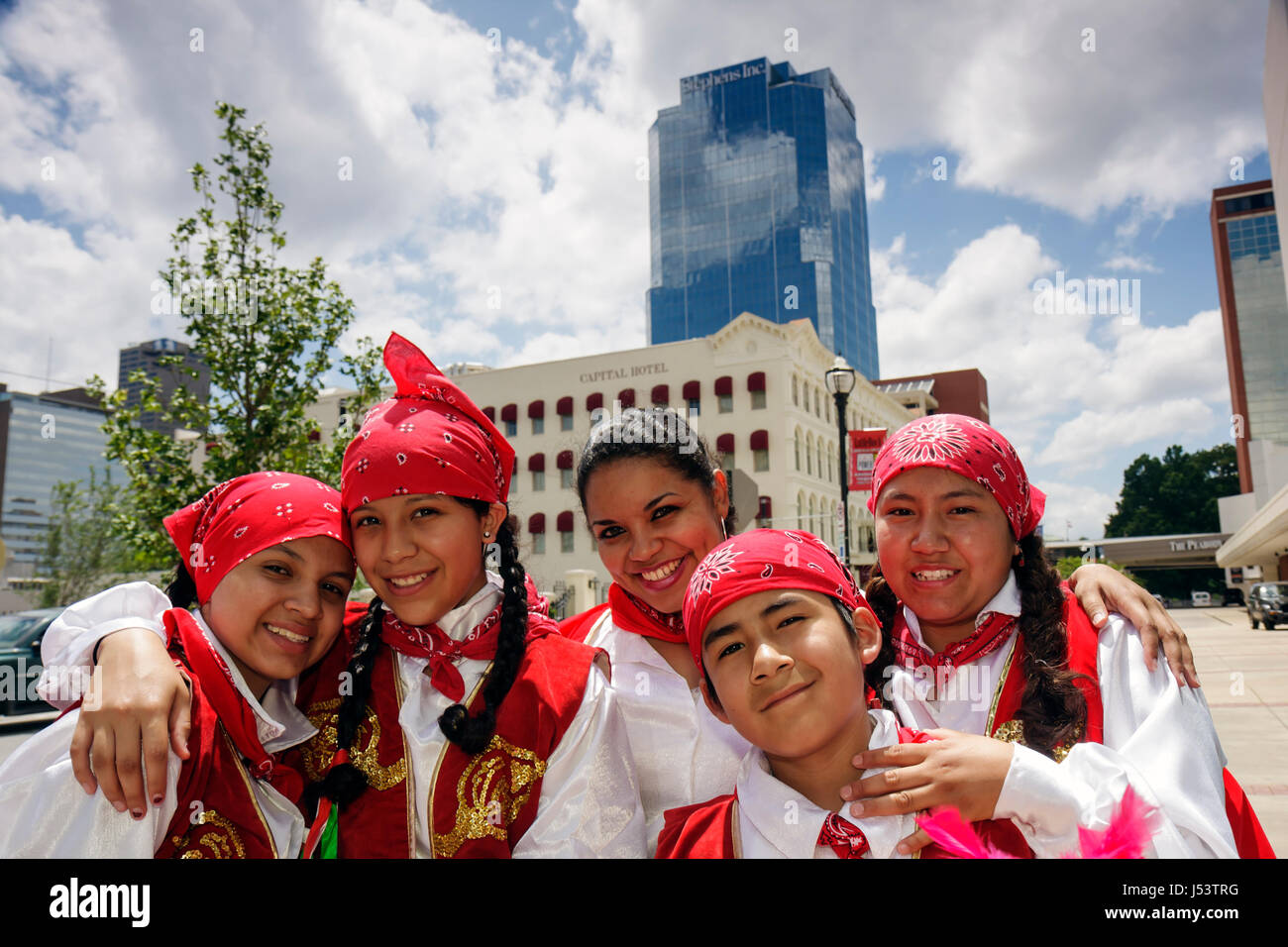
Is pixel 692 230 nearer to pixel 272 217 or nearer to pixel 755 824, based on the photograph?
pixel 272 217

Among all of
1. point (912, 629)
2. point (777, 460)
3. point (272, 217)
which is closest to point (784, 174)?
point (777, 460)

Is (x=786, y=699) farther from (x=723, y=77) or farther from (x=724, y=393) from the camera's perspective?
(x=723, y=77)

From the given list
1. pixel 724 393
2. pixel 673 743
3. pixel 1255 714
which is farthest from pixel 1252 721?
pixel 724 393

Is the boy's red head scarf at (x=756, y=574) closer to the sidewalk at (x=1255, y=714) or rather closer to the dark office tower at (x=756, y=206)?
the sidewalk at (x=1255, y=714)

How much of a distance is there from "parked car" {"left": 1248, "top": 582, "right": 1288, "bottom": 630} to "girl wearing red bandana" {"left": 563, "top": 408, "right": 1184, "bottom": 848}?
108 feet

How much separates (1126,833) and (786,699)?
2.23ft

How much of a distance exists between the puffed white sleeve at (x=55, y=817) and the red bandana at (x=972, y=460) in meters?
2.00

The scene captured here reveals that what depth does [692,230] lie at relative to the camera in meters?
97.1

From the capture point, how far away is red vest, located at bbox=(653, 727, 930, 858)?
1894mm

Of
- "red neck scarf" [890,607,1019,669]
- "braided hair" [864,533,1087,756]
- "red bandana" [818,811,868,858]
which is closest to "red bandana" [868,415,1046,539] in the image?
"braided hair" [864,533,1087,756]

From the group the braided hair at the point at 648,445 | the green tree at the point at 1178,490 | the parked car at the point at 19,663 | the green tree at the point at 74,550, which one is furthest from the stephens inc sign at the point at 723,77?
the braided hair at the point at 648,445

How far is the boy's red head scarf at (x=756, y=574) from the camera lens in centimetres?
193

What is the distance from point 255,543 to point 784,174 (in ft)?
323

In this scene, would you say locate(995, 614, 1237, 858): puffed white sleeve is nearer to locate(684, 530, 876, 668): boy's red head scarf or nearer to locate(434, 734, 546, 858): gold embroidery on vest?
locate(684, 530, 876, 668): boy's red head scarf
